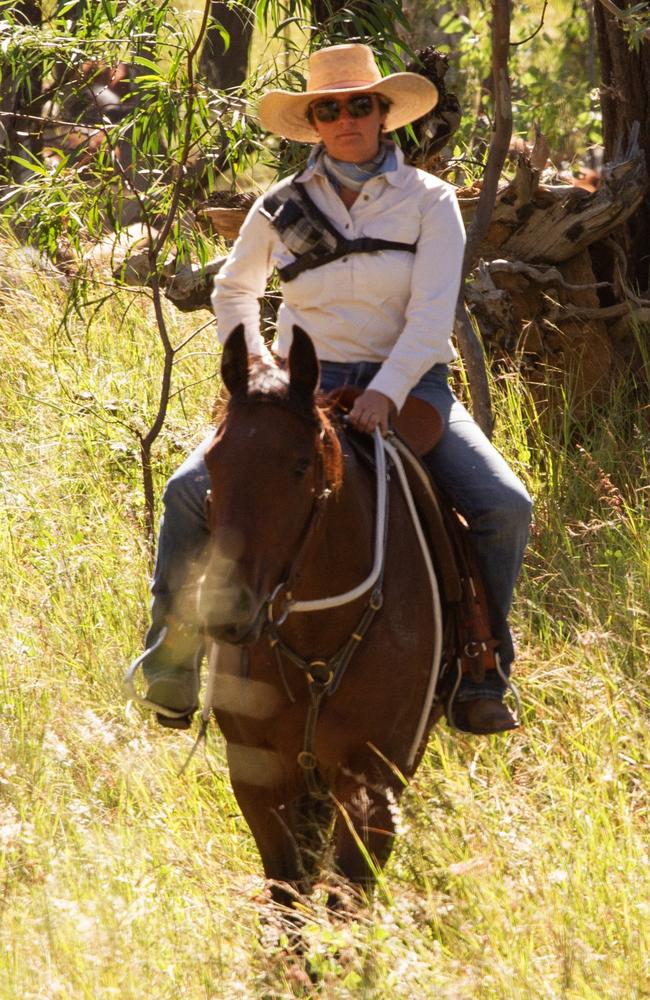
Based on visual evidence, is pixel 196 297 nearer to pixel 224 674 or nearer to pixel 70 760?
pixel 70 760

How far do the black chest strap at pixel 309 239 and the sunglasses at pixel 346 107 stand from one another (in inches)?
10.2

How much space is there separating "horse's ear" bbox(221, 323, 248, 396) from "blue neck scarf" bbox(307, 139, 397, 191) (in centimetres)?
111

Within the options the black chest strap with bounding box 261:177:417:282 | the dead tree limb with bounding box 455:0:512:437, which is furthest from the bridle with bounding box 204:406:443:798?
the dead tree limb with bounding box 455:0:512:437

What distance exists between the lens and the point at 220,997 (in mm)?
3707

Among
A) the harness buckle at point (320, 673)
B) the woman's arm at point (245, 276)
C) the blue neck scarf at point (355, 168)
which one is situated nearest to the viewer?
the harness buckle at point (320, 673)

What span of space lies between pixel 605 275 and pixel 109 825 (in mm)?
5182

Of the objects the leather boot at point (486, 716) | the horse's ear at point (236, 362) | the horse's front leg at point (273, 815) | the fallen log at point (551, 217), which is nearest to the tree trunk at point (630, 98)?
the fallen log at point (551, 217)

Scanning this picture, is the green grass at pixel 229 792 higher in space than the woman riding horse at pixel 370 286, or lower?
lower

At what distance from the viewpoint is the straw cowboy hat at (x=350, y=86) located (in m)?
4.60

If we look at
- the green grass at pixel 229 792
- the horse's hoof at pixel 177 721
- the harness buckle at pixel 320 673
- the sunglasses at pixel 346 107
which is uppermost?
the sunglasses at pixel 346 107

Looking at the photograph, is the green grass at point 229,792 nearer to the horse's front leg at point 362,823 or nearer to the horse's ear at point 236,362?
the horse's front leg at point 362,823

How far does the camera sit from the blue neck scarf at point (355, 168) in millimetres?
4500

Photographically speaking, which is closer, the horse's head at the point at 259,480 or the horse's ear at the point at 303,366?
the horse's head at the point at 259,480

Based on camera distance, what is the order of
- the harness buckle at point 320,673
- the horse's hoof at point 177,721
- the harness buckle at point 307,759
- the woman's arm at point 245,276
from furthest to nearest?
1. the woman's arm at point 245,276
2. the horse's hoof at point 177,721
3. the harness buckle at point 307,759
4. the harness buckle at point 320,673
